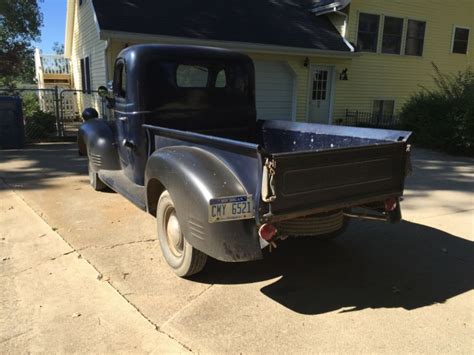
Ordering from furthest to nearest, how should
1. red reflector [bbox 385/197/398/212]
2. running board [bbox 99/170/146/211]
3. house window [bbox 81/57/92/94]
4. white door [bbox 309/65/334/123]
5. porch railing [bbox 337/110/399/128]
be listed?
porch railing [bbox 337/110/399/128], white door [bbox 309/65/334/123], house window [bbox 81/57/92/94], running board [bbox 99/170/146/211], red reflector [bbox 385/197/398/212]

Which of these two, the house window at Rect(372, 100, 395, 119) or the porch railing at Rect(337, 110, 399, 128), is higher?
the house window at Rect(372, 100, 395, 119)

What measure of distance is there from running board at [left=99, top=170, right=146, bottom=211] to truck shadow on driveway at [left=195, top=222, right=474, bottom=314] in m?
1.06

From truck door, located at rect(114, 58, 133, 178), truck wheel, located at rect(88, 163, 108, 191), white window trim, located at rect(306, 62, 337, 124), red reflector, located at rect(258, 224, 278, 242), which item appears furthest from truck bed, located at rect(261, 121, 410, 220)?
white window trim, located at rect(306, 62, 337, 124)

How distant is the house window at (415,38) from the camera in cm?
1719

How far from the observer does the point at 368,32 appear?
53.2 ft

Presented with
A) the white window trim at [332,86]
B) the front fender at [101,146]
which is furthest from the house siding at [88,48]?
the front fender at [101,146]

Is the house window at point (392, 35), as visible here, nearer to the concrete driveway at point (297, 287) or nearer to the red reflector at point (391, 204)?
the concrete driveway at point (297, 287)

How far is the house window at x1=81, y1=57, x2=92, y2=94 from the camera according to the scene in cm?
1558

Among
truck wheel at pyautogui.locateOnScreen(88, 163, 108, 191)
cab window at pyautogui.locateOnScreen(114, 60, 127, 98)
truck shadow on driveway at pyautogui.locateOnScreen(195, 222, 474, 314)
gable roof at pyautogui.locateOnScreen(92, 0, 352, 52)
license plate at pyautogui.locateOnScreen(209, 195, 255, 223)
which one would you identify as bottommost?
truck shadow on driveway at pyautogui.locateOnScreen(195, 222, 474, 314)

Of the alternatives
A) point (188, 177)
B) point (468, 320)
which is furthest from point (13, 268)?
point (468, 320)

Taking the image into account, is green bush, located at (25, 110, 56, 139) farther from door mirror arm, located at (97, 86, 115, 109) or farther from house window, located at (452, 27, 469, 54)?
house window, located at (452, 27, 469, 54)

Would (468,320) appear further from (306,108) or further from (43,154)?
(306,108)

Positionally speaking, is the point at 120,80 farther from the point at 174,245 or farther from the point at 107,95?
the point at 174,245

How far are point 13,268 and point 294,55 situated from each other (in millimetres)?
12224
